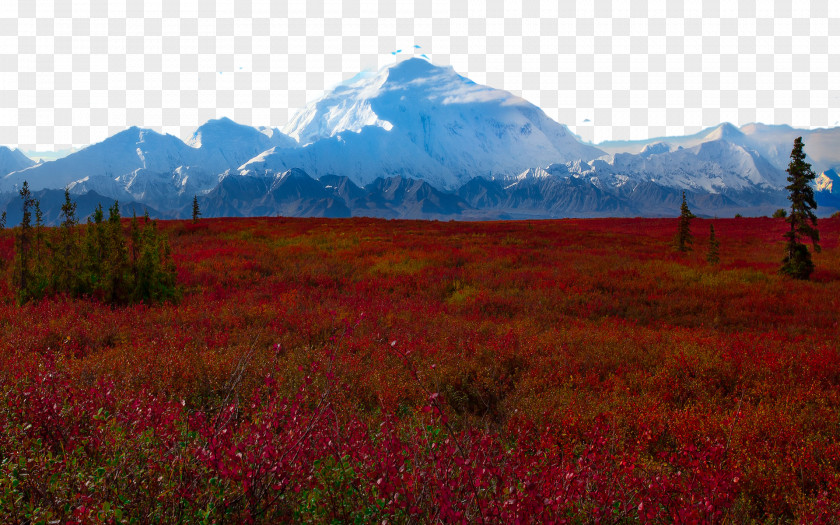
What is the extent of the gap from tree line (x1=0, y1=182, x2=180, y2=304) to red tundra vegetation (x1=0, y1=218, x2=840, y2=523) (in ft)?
2.67

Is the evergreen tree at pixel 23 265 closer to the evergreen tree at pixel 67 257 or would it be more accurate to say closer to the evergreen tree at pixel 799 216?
the evergreen tree at pixel 67 257

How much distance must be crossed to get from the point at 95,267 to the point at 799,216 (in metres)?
26.4

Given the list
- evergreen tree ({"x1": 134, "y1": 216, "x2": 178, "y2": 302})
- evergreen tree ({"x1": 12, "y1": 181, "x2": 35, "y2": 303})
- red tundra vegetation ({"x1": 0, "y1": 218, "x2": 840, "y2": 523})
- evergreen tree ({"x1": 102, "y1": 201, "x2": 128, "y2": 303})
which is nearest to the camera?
red tundra vegetation ({"x1": 0, "y1": 218, "x2": 840, "y2": 523})

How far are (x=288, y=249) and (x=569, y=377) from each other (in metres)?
18.6

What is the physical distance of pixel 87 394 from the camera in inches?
178

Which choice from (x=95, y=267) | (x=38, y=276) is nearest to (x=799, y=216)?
(x=95, y=267)

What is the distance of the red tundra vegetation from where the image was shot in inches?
109

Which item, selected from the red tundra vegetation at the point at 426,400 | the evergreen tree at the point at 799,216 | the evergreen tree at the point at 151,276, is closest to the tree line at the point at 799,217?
the evergreen tree at the point at 799,216

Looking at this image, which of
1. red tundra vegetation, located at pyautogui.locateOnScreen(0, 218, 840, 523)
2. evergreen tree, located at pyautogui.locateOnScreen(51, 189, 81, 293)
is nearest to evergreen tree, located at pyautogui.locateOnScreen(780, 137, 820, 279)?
red tundra vegetation, located at pyautogui.locateOnScreen(0, 218, 840, 523)

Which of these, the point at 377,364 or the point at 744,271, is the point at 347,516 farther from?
the point at 744,271

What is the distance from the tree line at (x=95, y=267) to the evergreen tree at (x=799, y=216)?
23387 millimetres

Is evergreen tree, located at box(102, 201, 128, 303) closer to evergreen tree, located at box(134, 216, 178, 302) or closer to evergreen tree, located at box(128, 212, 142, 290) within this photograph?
evergreen tree, located at box(128, 212, 142, 290)

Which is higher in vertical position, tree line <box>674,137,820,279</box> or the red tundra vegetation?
tree line <box>674,137,820,279</box>

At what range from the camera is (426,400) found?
5.69 metres
